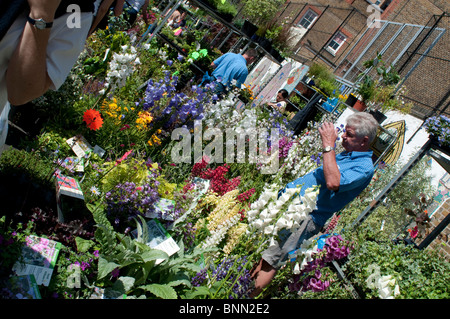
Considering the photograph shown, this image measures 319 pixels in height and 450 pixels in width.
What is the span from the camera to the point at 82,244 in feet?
7.54

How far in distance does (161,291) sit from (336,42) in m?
28.9

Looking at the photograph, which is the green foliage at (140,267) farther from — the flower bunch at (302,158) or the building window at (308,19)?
the building window at (308,19)

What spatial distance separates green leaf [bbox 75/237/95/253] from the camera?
2271 mm

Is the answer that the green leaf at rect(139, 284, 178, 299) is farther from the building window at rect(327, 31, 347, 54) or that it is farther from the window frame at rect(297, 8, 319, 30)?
the window frame at rect(297, 8, 319, 30)

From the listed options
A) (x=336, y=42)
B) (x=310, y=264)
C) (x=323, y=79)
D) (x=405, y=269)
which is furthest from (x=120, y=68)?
(x=336, y=42)

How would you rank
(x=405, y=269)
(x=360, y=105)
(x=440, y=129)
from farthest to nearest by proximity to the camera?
(x=360, y=105), (x=440, y=129), (x=405, y=269)

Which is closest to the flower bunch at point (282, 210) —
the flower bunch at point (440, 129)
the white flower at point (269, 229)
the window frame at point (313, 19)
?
the white flower at point (269, 229)

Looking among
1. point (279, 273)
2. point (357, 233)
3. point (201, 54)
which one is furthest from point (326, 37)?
point (279, 273)

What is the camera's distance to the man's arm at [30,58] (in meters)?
1.25

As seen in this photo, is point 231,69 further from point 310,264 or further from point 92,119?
point 310,264

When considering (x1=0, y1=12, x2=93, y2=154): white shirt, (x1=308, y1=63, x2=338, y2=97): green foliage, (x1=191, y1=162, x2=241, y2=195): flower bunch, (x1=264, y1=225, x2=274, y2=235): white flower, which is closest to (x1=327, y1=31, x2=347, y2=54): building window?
(x1=308, y1=63, x2=338, y2=97): green foliage

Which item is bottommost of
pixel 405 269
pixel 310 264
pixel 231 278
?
pixel 231 278

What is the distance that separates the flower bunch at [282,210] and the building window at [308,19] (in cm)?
2902

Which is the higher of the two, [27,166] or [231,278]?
[231,278]
